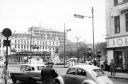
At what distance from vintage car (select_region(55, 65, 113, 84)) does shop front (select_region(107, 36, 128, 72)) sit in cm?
1669

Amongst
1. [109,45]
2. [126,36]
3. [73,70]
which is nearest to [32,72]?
[73,70]

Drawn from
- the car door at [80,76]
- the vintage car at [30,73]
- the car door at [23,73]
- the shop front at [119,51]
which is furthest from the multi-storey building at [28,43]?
the car door at [80,76]

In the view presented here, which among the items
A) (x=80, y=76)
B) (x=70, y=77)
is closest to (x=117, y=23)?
(x=70, y=77)

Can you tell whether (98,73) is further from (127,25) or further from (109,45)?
(109,45)

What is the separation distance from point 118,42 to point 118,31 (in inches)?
56.8

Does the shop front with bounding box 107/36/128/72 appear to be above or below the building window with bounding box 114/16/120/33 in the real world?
below

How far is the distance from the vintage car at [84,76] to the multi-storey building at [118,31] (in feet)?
54.8

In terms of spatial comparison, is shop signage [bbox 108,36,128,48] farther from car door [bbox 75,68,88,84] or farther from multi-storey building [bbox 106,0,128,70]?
car door [bbox 75,68,88,84]

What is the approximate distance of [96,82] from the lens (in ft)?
37.3

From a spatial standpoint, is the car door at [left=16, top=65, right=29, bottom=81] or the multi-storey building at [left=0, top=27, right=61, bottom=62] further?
the multi-storey building at [left=0, top=27, right=61, bottom=62]

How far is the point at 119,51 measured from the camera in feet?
98.8

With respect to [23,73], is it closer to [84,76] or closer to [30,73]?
[30,73]

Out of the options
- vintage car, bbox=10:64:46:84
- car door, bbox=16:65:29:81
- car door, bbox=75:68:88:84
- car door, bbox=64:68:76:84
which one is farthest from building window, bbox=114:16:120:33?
car door, bbox=75:68:88:84

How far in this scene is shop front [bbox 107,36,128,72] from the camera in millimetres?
28781
